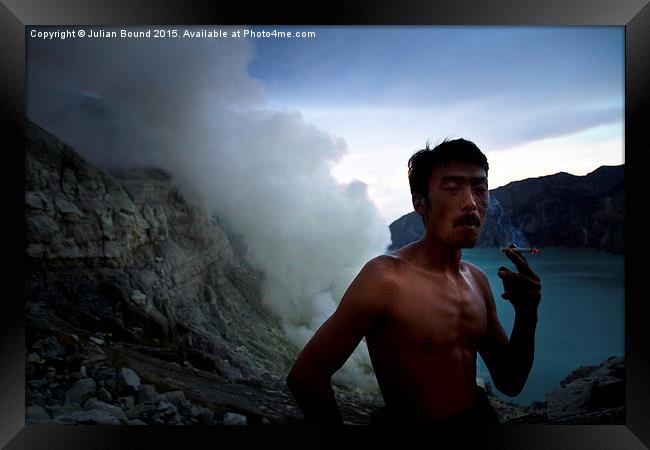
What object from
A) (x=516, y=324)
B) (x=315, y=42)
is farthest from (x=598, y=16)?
(x=516, y=324)

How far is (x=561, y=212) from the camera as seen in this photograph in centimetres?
279

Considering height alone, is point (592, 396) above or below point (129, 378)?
below

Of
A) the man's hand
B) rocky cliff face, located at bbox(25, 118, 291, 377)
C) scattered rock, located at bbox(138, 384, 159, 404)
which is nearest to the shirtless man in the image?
the man's hand

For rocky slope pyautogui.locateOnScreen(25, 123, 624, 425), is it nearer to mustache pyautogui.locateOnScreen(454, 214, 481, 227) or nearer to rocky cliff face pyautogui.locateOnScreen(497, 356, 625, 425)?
rocky cliff face pyautogui.locateOnScreen(497, 356, 625, 425)

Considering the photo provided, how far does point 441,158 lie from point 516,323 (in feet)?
2.99

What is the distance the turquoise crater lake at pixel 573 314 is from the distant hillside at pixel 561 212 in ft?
0.26

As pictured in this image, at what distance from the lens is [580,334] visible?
9.06 ft

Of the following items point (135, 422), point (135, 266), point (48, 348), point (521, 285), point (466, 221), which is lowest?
point (135, 422)

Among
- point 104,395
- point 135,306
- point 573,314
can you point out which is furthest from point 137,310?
point 573,314

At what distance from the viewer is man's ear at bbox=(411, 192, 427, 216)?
2.54m

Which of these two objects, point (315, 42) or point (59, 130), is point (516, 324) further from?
point (59, 130)

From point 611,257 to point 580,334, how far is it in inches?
16.6

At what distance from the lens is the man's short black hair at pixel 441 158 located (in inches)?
97.9

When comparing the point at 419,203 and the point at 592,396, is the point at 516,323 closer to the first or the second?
the point at 592,396
